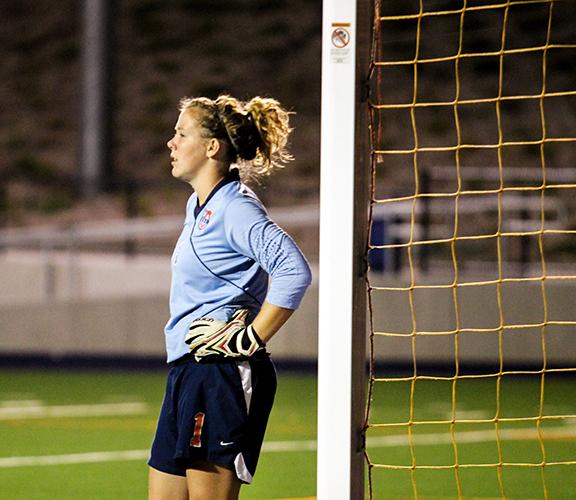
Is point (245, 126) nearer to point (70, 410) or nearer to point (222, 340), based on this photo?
point (222, 340)

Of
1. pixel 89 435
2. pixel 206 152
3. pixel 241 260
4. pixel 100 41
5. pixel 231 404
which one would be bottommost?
pixel 89 435

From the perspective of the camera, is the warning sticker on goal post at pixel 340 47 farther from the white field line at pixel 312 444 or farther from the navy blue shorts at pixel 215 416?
the white field line at pixel 312 444

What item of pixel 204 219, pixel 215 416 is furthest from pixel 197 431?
pixel 204 219

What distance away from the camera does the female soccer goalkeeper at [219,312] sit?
475cm

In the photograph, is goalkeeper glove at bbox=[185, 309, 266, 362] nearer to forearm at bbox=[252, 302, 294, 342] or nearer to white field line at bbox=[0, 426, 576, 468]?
forearm at bbox=[252, 302, 294, 342]

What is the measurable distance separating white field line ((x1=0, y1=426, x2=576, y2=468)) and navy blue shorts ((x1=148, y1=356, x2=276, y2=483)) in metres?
4.28

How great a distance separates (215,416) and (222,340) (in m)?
0.27

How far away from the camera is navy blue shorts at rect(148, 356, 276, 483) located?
475 centimetres

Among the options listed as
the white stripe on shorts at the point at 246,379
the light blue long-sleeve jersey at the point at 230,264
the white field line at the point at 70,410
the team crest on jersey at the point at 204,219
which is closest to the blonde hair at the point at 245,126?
the light blue long-sleeve jersey at the point at 230,264

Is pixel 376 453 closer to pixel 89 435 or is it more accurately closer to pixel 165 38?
pixel 89 435

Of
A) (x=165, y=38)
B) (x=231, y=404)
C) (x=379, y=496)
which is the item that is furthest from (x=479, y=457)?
(x=165, y=38)

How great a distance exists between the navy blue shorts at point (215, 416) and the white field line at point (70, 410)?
6.72 metres

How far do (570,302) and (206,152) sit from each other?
36.5 ft

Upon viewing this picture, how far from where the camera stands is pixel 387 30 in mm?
30625
